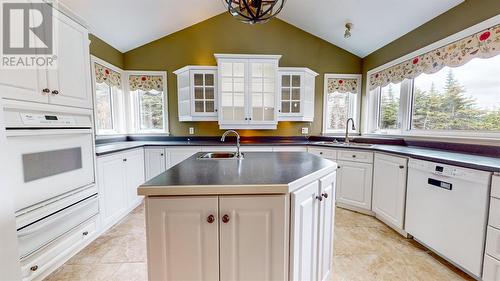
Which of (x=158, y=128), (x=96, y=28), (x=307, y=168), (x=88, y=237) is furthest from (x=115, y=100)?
(x=307, y=168)

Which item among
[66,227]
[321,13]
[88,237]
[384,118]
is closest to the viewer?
[66,227]

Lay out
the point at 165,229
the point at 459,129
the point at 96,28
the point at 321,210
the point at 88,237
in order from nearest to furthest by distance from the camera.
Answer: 1. the point at 165,229
2. the point at 321,210
3. the point at 88,237
4. the point at 459,129
5. the point at 96,28

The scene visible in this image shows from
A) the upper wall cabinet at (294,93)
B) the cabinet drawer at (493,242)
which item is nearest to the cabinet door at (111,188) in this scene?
the upper wall cabinet at (294,93)

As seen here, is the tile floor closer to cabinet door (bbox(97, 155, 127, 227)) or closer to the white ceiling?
cabinet door (bbox(97, 155, 127, 227))

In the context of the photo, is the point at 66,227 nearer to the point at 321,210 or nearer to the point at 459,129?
the point at 321,210

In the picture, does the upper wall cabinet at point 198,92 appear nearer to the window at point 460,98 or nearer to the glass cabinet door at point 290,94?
the glass cabinet door at point 290,94

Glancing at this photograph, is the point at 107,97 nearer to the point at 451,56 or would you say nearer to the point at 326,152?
the point at 326,152

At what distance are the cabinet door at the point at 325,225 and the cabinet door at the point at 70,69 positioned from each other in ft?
6.54

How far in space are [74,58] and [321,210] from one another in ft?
7.26

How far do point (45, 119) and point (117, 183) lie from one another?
1.19 metres

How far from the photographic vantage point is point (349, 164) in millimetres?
2727

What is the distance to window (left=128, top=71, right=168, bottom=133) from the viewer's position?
138 inches

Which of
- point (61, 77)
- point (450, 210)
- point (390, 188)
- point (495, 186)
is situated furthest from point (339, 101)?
point (61, 77)

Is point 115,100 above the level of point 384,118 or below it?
above
